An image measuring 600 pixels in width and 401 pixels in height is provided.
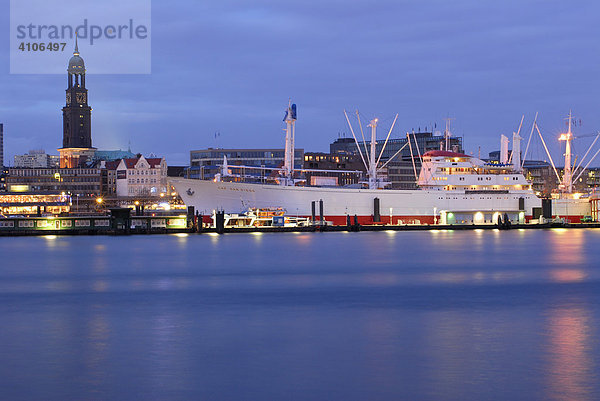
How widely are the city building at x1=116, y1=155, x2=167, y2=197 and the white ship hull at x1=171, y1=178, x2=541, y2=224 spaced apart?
56.0 metres

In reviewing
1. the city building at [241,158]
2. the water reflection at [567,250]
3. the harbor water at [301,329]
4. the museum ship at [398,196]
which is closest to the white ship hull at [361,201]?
the museum ship at [398,196]

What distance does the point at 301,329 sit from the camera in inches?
952

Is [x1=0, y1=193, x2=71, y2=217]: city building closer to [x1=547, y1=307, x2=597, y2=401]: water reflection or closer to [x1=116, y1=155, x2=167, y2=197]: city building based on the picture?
[x1=116, y1=155, x2=167, y2=197]: city building

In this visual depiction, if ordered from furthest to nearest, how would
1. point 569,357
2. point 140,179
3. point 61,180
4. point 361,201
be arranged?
1. point 61,180
2. point 140,179
3. point 361,201
4. point 569,357

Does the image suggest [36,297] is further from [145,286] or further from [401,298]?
[401,298]

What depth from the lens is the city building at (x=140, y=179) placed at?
138750 mm

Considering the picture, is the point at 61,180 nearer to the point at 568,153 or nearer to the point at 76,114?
the point at 76,114

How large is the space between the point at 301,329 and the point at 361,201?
198 ft

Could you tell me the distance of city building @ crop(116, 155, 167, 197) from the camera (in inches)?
5463

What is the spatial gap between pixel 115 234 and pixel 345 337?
60.5 m

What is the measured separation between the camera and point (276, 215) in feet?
269

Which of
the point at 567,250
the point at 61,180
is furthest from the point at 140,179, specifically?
the point at 567,250

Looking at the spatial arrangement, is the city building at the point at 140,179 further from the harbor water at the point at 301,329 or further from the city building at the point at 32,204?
the harbor water at the point at 301,329

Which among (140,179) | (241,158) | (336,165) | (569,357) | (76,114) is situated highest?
(76,114)
